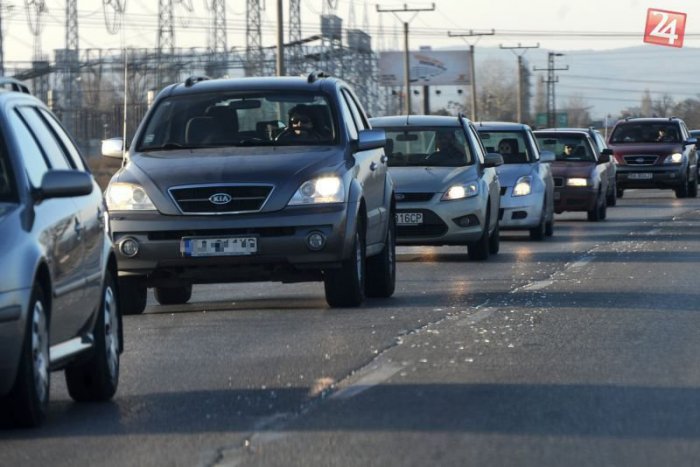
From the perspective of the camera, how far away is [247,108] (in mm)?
13961

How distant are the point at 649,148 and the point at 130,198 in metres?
30.5

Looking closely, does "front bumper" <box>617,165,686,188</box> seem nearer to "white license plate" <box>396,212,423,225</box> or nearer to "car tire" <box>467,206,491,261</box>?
"car tire" <box>467,206,491,261</box>

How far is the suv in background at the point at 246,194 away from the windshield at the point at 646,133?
29.2m

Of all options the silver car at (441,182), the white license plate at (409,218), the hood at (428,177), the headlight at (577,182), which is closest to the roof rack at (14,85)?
the silver car at (441,182)

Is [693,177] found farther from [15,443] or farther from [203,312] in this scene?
[15,443]

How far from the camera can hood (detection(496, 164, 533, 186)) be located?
24558mm

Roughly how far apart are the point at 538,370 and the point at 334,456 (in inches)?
118

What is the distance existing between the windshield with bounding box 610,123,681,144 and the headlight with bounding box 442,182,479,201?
2375cm

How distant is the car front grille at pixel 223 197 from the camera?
12.8m

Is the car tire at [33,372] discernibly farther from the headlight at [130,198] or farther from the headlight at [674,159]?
the headlight at [674,159]

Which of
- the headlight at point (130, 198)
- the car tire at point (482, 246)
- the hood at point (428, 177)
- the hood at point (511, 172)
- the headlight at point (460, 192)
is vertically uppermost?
the headlight at point (130, 198)

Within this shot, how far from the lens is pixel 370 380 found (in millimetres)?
8891

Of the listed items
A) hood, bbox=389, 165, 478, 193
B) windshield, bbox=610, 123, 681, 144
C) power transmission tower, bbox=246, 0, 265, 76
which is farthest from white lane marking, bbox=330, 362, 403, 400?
power transmission tower, bbox=246, 0, 265, 76

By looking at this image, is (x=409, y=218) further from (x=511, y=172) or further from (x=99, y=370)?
(x=99, y=370)
